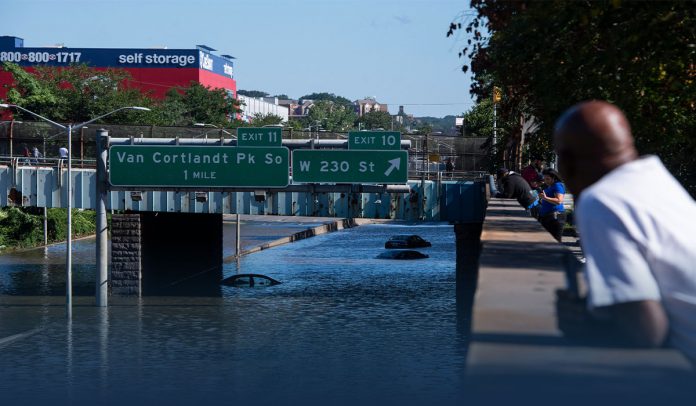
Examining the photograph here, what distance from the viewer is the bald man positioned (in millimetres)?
2412

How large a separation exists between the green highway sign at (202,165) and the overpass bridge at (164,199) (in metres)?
0.14

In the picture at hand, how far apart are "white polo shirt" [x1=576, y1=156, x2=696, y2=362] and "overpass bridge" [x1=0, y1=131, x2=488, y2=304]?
3692cm

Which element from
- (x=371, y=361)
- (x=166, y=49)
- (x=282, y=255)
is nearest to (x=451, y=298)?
(x=371, y=361)

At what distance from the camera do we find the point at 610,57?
57.0 ft

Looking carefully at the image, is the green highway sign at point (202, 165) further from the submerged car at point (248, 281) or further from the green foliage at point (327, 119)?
the green foliage at point (327, 119)

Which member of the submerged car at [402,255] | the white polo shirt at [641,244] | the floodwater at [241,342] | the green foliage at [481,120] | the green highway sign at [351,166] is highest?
the green foliage at [481,120]

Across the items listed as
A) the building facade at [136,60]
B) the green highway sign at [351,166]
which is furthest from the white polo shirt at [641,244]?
the building facade at [136,60]

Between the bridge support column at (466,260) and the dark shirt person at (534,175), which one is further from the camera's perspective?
the bridge support column at (466,260)

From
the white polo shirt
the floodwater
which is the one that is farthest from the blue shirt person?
the white polo shirt

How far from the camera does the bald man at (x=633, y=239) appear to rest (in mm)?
2412

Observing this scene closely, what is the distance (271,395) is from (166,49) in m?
87.8

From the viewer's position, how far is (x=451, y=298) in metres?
50.2

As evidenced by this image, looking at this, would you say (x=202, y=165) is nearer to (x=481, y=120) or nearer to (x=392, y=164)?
(x=392, y=164)

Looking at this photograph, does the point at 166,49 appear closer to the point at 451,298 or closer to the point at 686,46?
the point at 451,298
